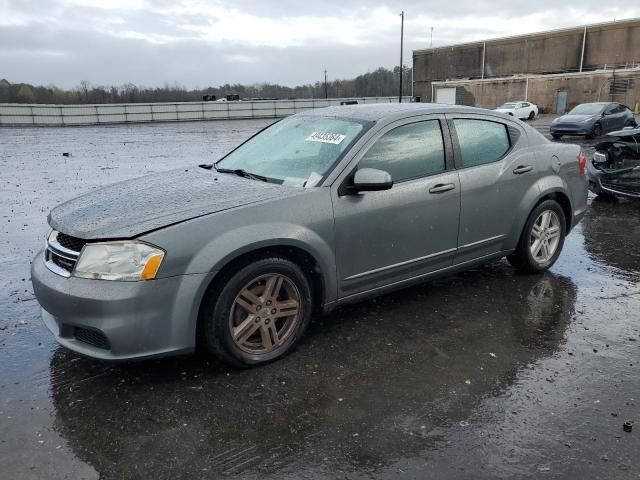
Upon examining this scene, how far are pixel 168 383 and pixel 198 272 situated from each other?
770mm

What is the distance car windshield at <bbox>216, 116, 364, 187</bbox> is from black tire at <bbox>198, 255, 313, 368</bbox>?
2.12 feet

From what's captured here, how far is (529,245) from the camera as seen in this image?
4.85 meters

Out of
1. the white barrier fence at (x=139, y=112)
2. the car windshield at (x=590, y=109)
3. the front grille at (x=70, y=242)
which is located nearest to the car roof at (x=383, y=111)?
the front grille at (x=70, y=242)

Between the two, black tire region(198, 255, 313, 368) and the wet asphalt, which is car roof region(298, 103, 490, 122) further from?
the wet asphalt

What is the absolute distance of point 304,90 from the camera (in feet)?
350

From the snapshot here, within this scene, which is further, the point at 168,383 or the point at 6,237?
the point at 6,237

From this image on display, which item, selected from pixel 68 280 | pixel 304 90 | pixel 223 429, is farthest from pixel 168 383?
pixel 304 90

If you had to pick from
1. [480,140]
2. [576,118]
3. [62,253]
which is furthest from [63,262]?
[576,118]

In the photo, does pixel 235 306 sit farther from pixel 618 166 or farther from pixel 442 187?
pixel 618 166

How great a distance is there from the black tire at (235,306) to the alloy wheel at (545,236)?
2578 millimetres

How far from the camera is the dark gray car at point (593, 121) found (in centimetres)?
2012

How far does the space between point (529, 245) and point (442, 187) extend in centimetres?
135

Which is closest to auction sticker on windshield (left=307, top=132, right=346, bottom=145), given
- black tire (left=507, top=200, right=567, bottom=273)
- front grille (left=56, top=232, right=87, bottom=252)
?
front grille (left=56, top=232, right=87, bottom=252)

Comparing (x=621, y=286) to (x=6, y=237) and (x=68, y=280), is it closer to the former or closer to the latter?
(x=68, y=280)
